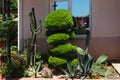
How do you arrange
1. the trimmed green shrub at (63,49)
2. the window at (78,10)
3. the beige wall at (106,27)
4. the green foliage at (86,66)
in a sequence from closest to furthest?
1. the green foliage at (86,66)
2. the trimmed green shrub at (63,49)
3. the beige wall at (106,27)
4. the window at (78,10)

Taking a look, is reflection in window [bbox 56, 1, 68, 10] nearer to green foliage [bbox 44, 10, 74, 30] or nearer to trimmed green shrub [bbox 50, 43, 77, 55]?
green foliage [bbox 44, 10, 74, 30]

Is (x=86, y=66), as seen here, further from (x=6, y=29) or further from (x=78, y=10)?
(x=78, y=10)

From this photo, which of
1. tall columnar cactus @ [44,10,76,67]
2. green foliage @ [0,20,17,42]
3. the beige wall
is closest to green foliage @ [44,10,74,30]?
tall columnar cactus @ [44,10,76,67]

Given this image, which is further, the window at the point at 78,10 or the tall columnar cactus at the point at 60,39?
the window at the point at 78,10

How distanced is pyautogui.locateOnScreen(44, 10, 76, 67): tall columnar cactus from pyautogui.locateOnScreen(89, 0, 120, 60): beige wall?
5.11ft

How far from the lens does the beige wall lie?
39.3ft

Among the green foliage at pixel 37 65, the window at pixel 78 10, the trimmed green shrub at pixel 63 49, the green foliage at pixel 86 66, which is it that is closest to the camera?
the green foliage at pixel 86 66

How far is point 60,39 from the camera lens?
10570 mm

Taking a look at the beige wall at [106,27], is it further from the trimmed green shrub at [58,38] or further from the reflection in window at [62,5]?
the trimmed green shrub at [58,38]

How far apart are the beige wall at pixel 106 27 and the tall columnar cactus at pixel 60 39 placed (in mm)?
1558

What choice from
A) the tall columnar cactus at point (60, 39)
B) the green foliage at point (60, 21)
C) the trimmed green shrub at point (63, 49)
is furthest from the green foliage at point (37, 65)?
the green foliage at point (60, 21)

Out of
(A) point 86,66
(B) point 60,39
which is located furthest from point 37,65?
(A) point 86,66

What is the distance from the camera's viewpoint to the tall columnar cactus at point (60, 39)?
34.5 ft

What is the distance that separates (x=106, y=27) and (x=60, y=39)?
7.51 feet
